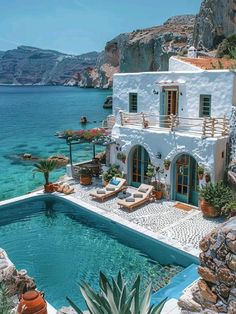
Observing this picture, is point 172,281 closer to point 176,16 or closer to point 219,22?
point 219,22

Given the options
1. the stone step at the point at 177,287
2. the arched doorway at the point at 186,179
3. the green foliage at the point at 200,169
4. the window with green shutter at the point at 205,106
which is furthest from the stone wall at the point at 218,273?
the window with green shutter at the point at 205,106

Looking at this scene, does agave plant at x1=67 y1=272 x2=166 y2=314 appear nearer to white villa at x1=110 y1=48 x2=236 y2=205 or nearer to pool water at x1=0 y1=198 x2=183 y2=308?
pool water at x1=0 y1=198 x2=183 y2=308

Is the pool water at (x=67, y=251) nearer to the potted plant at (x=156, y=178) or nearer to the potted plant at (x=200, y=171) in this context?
the potted plant at (x=156, y=178)

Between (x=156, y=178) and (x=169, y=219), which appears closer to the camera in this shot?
(x=169, y=219)

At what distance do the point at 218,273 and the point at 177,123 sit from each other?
40.0ft

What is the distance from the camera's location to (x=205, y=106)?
18.9 m

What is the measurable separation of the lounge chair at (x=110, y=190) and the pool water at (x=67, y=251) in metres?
1.33

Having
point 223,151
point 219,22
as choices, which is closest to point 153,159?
point 223,151

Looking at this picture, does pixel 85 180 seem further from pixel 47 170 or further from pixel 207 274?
pixel 207 274

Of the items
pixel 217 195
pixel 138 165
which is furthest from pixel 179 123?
pixel 217 195

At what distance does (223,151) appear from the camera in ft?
57.1

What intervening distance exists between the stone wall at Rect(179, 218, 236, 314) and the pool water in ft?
12.4

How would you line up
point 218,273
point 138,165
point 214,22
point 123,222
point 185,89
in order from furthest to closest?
point 214,22 < point 138,165 < point 185,89 < point 123,222 < point 218,273

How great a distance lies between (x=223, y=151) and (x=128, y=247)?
721 cm
